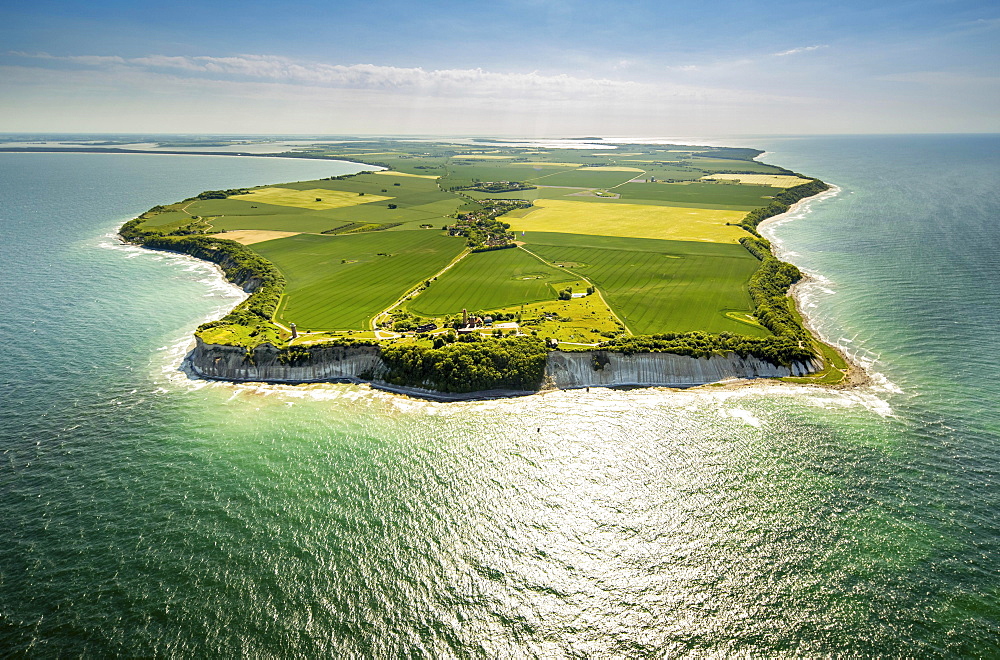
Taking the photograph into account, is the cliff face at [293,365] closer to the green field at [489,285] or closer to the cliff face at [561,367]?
the cliff face at [561,367]

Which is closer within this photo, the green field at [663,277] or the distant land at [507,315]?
the distant land at [507,315]

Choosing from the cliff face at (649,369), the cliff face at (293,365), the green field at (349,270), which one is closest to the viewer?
the cliff face at (649,369)

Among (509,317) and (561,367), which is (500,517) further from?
(509,317)

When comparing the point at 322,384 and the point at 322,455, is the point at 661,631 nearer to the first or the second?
the point at 322,455

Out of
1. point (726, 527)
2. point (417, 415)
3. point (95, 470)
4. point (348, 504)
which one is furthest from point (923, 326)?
point (95, 470)

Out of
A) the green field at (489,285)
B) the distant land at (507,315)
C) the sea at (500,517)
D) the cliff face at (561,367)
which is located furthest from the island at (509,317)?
the sea at (500,517)

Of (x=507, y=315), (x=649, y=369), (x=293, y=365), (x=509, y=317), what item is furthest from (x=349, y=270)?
(x=649, y=369)

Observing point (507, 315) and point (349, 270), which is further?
point (349, 270)

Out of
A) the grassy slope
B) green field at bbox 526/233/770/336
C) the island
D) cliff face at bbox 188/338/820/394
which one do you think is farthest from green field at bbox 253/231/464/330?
green field at bbox 526/233/770/336

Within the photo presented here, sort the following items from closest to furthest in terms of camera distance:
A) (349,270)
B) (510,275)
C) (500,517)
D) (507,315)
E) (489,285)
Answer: (500,517) < (507,315) < (489,285) < (510,275) < (349,270)
